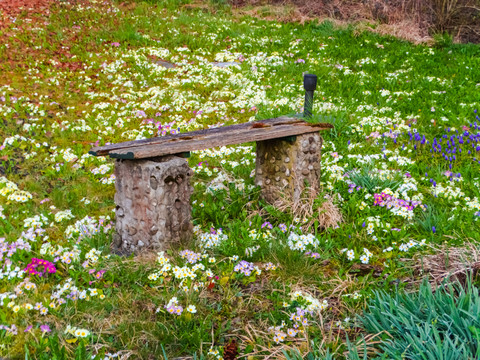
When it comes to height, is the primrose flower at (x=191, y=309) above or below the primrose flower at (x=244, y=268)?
below

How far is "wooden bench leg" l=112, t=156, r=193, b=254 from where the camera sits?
4145mm

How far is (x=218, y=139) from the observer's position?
4418 mm

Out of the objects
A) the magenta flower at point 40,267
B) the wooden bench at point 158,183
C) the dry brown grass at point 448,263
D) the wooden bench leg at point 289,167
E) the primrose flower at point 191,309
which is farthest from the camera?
the wooden bench leg at point 289,167

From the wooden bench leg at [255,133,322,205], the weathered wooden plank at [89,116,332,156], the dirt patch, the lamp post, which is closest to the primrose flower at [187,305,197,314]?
the weathered wooden plank at [89,116,332,156]

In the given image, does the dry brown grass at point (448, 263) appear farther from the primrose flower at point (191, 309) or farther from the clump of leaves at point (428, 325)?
the primrose flower at point (191, 309)

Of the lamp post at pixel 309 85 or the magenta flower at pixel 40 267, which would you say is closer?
the magenta flower at pixel 40 267

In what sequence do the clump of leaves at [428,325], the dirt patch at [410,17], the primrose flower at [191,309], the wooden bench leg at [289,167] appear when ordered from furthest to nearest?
the dirt patch at [410,17] < the wooden bench leg at [289,167] < the primrose flower at [191,309] < the clump of leaves at [428,325]

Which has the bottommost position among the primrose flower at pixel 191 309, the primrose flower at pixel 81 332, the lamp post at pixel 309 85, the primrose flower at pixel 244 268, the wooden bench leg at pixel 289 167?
the primrose flower at pixel 81 332

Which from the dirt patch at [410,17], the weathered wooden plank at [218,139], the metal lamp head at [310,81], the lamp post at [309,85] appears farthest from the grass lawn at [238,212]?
the dirt patch at [410,17]

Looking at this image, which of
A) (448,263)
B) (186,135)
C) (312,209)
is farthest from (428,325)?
(186,135)

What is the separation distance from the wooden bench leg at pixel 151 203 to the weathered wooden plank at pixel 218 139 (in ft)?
0.45

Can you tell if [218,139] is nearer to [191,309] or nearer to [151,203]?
[151,203]

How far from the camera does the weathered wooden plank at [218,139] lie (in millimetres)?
4008

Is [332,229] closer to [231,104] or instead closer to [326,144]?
[326,144]
